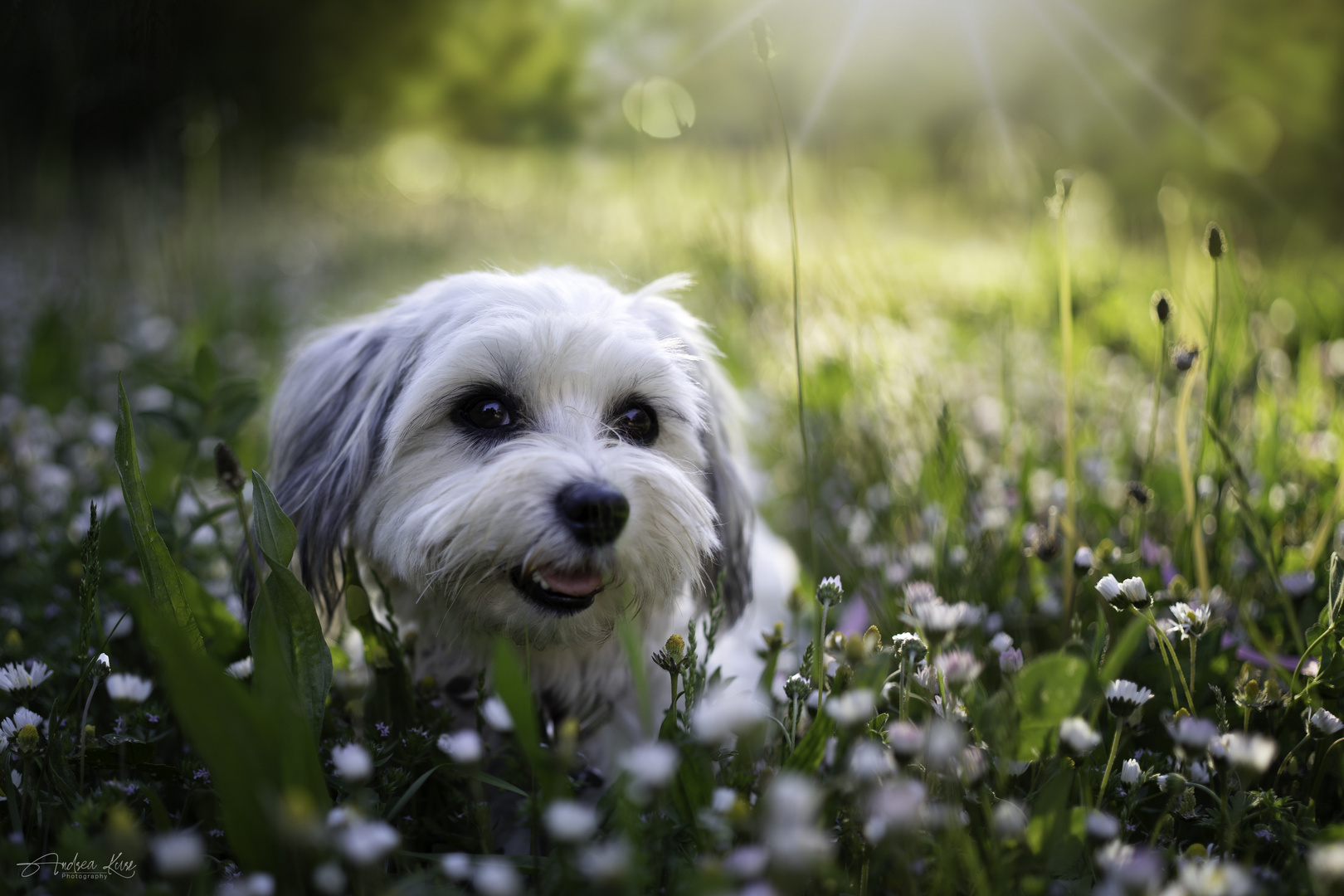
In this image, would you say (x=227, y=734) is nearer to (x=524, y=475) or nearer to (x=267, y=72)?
(x=524, y=475)

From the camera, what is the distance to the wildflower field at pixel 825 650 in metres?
1.16

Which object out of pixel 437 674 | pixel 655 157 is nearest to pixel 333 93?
pixel 655 157

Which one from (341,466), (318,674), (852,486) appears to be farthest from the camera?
(852,486)

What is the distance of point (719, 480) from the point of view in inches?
105

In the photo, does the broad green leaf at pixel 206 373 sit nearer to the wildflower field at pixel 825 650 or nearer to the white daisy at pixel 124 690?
the wildflower field at pixel 825 650

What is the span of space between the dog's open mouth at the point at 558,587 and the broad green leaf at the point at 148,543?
67cm

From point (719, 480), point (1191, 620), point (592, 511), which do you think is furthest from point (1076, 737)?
point (719, 480)

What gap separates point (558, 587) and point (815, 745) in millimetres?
761

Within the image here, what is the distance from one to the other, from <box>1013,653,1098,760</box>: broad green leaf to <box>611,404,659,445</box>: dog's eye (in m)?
1.30

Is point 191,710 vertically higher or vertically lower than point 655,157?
lower

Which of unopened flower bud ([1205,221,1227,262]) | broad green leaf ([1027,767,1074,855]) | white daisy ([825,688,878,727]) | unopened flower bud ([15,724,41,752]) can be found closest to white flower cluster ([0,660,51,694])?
unopened flower bud ([15,724,41,752])

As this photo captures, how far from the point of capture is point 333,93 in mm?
13062

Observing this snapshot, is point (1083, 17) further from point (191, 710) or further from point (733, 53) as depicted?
point (191, 710)

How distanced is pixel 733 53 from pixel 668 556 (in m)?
5.22
